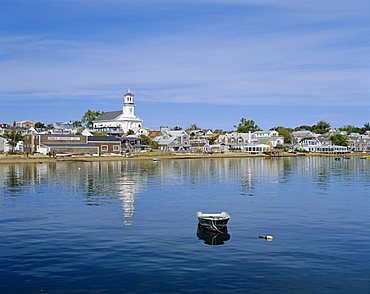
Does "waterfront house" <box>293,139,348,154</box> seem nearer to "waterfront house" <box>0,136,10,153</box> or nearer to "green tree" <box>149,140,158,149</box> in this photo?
"green tree" <box>149,140,158,149</box>

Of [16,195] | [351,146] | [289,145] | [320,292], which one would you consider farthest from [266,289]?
[351,146]

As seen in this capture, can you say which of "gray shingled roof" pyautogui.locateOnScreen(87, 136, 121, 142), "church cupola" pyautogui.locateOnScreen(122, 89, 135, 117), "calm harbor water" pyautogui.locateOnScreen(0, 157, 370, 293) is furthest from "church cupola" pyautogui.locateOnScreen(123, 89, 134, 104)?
"calm harbor water" pyautogui.locateOnScreen(0, 157, 370, 293)

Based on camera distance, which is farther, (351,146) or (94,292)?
(351,146)

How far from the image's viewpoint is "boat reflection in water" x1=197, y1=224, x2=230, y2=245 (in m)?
23.8

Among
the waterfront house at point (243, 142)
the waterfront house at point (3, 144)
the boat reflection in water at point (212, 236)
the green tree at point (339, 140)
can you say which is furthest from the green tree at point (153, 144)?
the boat reflection in water at point (212, 236)

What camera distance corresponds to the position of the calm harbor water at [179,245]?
17.3 meters

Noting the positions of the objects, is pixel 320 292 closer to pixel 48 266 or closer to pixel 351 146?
pixel 48 266

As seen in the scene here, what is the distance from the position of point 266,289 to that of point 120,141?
421 ft

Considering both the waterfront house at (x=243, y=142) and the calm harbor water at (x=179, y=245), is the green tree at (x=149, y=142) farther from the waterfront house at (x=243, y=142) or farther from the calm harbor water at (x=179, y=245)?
the calm harbor water at (x=179, y=245)

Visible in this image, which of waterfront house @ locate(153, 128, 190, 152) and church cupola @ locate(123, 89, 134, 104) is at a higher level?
church cupola @ locate(123, 89, 134, 104)

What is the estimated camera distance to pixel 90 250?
72.2ft

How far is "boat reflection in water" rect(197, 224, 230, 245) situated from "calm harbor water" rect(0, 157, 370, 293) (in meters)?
0.20

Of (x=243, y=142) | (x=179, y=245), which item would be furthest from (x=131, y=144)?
(x=179, y=245)

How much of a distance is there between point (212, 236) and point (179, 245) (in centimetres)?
254
